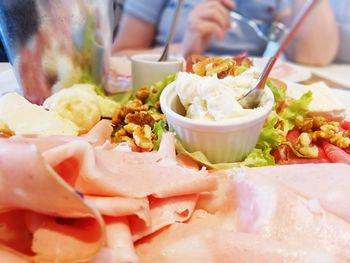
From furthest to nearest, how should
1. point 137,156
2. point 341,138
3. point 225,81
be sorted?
point 341,138, point 225,81, point 137,156

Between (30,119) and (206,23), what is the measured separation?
1559 mm

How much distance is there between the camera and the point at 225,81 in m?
0.84

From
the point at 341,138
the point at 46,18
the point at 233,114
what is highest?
the point at 46,18

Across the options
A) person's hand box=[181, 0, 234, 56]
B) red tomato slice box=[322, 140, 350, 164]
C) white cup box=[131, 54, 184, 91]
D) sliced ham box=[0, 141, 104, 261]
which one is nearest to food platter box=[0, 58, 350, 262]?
sliced ham box=[0, 141, 104, 261]

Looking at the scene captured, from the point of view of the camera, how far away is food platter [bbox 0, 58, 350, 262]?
54cm

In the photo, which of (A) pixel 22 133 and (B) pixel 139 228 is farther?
(A) pixel 22 133

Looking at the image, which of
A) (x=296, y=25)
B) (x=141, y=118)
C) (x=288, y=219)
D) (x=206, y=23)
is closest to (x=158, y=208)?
(x=288, y=219)

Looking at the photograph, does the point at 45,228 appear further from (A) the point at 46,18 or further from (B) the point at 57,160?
(A) the point at 46,18

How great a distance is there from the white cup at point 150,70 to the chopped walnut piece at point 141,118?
0.21m

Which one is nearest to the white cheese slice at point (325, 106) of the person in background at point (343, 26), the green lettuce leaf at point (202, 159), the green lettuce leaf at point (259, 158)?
the green lettuce leaf at point (259, 158)

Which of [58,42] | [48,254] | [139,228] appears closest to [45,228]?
[48,254]

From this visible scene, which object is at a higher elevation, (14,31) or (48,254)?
(14,31)

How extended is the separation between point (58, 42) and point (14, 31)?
0.38ft

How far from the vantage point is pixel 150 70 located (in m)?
1.16
